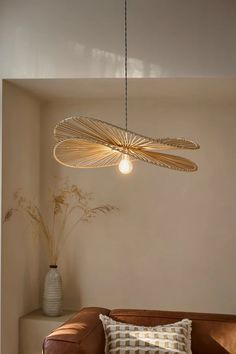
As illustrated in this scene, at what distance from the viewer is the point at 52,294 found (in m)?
5.05

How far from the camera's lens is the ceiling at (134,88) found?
4539 mm

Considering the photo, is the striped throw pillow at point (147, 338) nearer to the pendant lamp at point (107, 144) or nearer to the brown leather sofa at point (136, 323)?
the brown leather sofa at point (136, 323)

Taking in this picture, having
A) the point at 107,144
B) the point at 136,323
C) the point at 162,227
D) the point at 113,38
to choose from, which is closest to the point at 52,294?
the point at 162,227

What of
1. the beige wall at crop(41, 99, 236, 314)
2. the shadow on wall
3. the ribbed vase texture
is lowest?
the ribbed vase texture

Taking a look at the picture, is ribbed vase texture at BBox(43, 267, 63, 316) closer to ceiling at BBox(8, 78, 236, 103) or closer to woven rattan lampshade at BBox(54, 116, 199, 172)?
ceiling at BBox(8, 78, 236, 103)

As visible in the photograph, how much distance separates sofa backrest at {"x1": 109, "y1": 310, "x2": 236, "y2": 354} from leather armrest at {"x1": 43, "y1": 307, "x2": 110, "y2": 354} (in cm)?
23

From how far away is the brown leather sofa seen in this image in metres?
3.19

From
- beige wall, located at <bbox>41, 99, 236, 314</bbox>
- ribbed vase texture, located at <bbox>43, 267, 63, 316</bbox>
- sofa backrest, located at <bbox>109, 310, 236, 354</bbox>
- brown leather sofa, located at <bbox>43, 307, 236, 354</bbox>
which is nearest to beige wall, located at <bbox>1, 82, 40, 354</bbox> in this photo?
ribbed vase texture, located at <bbox>43, 267, 63, 316</bbox>

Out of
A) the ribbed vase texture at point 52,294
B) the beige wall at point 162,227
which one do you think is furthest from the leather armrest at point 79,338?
the beige wall at point 162,227

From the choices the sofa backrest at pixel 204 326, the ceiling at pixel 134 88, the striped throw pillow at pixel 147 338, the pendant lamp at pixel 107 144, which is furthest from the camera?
the ceiling at pixel 134 88

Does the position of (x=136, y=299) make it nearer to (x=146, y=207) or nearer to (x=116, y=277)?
(x=116, y=277)

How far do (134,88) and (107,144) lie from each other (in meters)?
2.06

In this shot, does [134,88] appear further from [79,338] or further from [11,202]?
[79,338]

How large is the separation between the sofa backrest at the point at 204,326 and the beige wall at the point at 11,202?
4.10 ft
